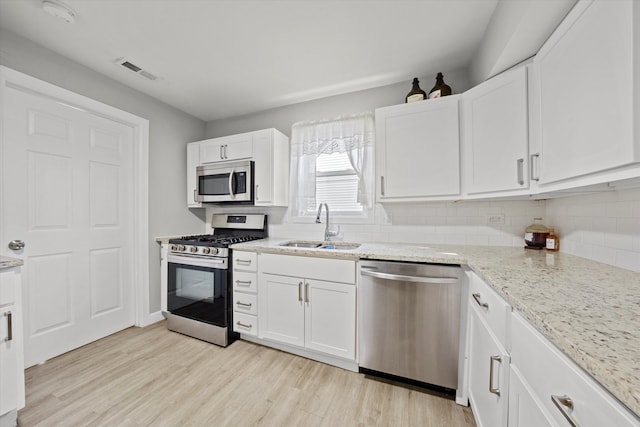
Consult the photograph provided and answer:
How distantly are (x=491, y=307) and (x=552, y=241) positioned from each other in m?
1.10

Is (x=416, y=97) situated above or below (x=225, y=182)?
above

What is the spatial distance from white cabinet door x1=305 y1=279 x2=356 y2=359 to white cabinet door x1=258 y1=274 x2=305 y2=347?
0.24 feet

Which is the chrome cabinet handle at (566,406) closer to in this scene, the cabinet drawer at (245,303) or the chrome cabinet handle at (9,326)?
the cabinet drawer at (245,303)

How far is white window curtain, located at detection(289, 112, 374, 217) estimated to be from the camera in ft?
7.78

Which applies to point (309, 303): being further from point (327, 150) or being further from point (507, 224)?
point (507, 224)

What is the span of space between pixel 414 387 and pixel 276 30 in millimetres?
2649

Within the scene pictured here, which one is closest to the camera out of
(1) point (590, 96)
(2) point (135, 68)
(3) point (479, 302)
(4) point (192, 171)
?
(1) point (590, 96)

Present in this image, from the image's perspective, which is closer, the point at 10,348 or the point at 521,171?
the point at 10,348

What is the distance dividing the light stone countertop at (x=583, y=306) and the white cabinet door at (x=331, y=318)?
0.73m

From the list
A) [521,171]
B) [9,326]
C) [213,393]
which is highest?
[521,171]

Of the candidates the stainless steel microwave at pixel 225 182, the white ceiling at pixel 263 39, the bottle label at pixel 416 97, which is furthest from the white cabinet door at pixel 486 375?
the stainless steel microwave at pixel 225 182

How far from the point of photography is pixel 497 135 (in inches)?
63.1

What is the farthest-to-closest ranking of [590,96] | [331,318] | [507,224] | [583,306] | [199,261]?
[199,261] < [507,224] < [331,318] < [590,96] < [583,306]

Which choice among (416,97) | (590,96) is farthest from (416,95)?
(590,96)
